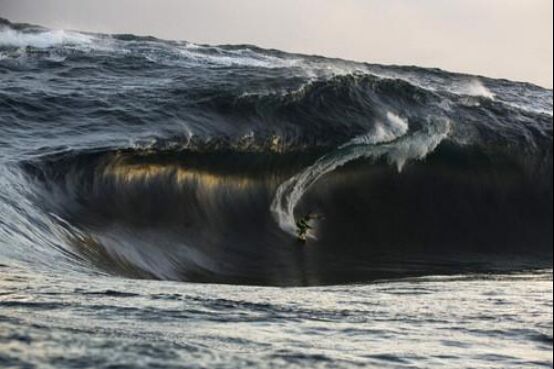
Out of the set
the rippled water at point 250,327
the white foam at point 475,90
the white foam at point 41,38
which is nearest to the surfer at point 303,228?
the rippled water at point 250,327

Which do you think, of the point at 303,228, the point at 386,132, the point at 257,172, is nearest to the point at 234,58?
the point at 386,132

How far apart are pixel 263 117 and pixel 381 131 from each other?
207 cm

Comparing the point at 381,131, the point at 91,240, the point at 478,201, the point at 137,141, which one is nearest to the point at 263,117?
the point at 381,131

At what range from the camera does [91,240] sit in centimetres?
794

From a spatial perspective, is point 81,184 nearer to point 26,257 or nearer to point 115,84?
point 26,257

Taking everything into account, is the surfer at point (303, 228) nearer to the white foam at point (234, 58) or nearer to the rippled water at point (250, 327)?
the rippled water at point (250, 327)

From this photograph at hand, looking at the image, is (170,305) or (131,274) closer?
(170,305)

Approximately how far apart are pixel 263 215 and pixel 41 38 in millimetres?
11597

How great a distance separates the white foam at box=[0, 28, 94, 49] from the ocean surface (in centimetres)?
28

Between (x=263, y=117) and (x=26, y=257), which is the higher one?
(x=263, y=117)

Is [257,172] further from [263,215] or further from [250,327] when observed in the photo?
[250,327]

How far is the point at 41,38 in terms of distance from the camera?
66.6 ft

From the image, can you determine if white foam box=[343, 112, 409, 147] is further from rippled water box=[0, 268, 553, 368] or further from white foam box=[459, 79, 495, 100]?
rippled water box=[0, 268, 553, 368]

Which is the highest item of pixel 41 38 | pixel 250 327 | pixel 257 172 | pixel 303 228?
pixel 41 38
